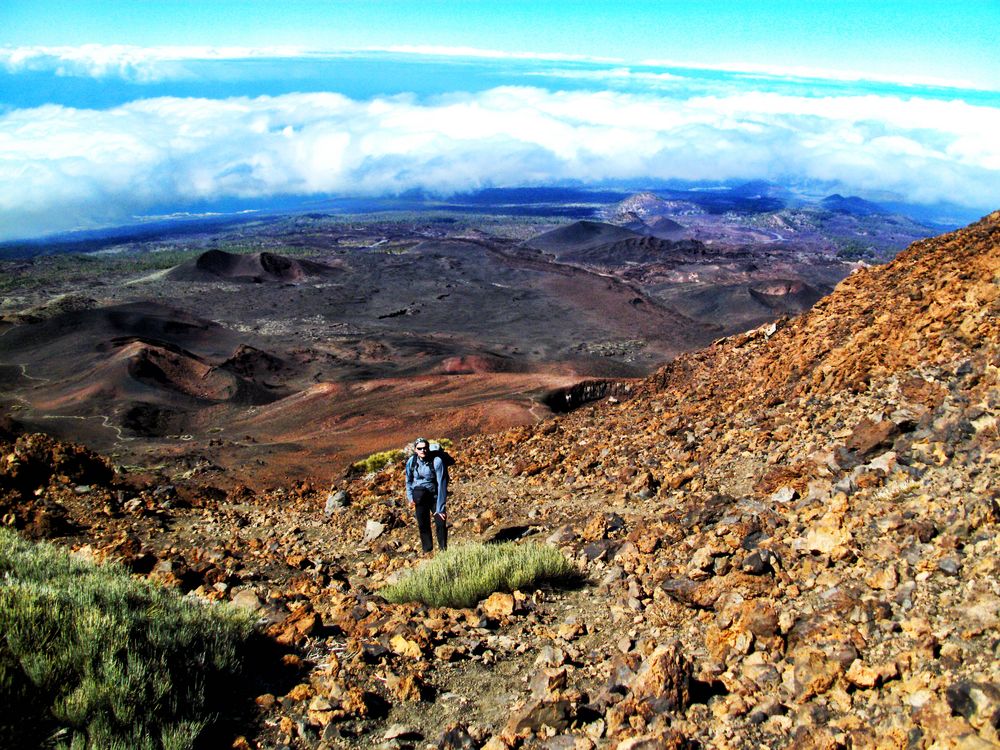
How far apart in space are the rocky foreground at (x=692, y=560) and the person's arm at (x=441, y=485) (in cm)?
53

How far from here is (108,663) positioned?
3107 mm

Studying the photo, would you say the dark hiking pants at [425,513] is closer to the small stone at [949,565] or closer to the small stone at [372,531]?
the small stone at [372,531]

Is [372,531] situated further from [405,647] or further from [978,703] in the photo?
[978,703]

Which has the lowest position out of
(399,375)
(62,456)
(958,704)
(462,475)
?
(399,375)

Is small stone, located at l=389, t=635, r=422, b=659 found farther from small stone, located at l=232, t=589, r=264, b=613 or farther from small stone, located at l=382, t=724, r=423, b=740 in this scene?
small stone, located at l=232, t=589, r=264, b=613

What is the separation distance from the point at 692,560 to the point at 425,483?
100 inches

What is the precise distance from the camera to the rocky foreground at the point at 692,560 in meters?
3.37

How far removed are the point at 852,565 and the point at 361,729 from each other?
9.46 feet

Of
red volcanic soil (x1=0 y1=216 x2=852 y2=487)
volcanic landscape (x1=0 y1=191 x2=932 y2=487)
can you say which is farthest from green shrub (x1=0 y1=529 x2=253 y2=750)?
volcanic landscape (x1=0 y1=191 x2=932 y2=487)

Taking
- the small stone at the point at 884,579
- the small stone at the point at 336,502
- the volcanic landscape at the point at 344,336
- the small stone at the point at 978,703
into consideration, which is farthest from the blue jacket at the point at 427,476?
the volcanic landscape at the point at 344,336

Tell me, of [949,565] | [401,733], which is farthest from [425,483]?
[949,565]

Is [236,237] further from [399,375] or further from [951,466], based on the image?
[951,466]

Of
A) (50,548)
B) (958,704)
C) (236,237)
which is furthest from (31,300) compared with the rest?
(236,237)

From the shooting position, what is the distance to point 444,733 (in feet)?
11.3
